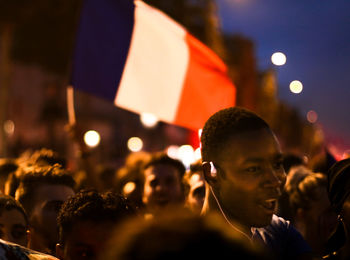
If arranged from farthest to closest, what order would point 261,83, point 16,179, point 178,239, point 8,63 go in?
1. point 261,83
2. point 8,63
3. point 16,179
4. point 178,239

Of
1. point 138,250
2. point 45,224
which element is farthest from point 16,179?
point 138,250

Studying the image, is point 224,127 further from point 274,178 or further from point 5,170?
point 5,170

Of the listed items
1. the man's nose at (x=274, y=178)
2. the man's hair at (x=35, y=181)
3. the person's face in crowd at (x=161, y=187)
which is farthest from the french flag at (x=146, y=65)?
the man's nose at (x=274, y=178)

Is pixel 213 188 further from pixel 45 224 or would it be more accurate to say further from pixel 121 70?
pixel 121 70

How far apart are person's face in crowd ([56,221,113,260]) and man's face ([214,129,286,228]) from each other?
61cm

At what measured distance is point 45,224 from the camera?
394 centimetres

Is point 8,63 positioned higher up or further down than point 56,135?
higher up

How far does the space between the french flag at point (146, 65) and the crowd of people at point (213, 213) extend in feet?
6.12

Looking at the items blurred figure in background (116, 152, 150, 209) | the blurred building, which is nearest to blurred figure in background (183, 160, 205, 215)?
blurred figure in background (116, 152, 150, 209)

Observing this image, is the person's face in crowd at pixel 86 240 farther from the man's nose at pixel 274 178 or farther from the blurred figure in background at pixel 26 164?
the blurred figure in background at pixel 26 164

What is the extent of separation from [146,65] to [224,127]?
4.30m

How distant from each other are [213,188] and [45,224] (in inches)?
57.1

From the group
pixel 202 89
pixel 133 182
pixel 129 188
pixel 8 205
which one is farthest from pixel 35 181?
pixel 202 89

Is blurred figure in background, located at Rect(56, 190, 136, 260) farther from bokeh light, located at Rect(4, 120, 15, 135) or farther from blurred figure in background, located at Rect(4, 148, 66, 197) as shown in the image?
bokeh light, located at Rect(4, 120, 15, 135)
